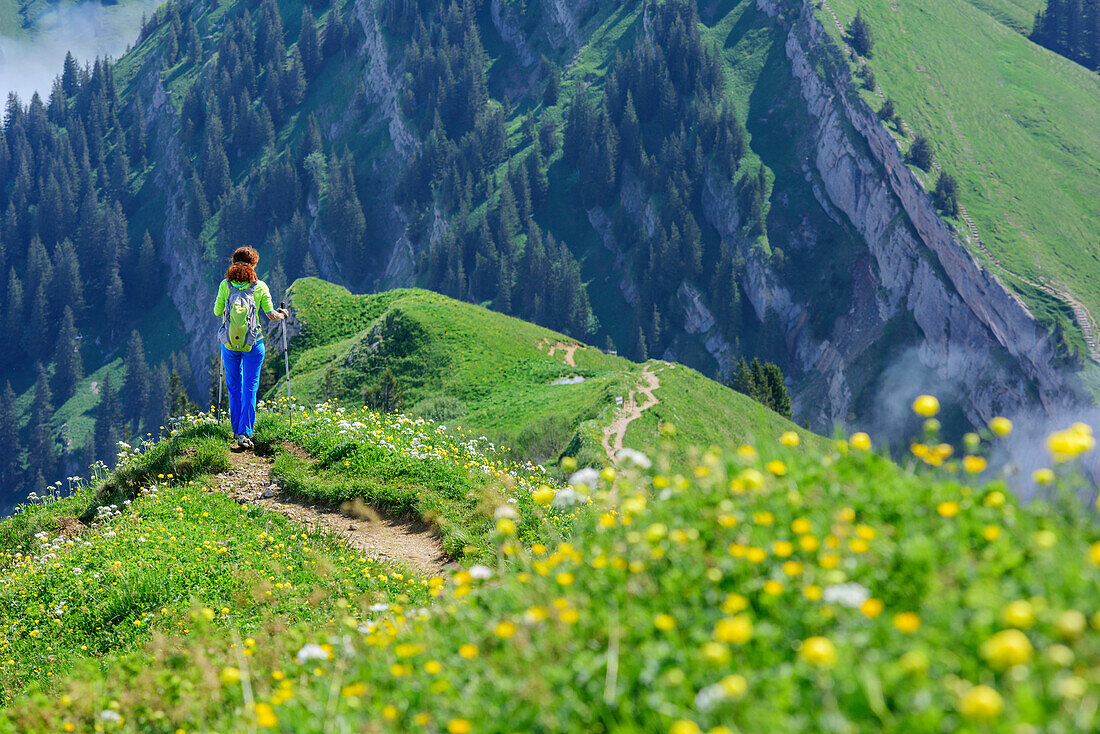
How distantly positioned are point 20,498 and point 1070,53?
193 m

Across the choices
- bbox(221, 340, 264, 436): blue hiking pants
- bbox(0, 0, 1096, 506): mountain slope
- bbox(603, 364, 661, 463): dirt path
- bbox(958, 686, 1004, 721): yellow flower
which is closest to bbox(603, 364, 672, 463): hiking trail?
bbox(603, 364, 661, 463): dirt path

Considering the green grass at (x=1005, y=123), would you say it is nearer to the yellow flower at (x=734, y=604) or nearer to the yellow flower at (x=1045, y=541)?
the yellow flower at (x=1045, y=541)

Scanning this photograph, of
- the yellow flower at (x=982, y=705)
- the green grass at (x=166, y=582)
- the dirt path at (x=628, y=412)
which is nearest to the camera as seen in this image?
the yellow flower at (x=982, y=705)

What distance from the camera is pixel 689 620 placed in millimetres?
4375

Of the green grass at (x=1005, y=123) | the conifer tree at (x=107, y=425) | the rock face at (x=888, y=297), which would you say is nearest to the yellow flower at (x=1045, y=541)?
the rock face at (x=888, y=297)

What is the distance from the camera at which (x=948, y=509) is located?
14.7 feet

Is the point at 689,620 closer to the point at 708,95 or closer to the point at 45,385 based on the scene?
the point at 708,95

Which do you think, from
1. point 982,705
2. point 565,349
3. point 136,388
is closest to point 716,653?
point 982,705

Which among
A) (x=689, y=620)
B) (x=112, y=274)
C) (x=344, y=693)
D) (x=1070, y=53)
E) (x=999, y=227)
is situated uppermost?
(x=1070, y=53)

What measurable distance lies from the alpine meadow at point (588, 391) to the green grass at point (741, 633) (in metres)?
0.03

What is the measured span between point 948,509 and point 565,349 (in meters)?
51.1

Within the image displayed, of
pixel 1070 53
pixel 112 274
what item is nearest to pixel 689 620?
pixel 1070 53

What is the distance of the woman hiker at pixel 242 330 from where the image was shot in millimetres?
13594

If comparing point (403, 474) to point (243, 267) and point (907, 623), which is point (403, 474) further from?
point (907, 623)
